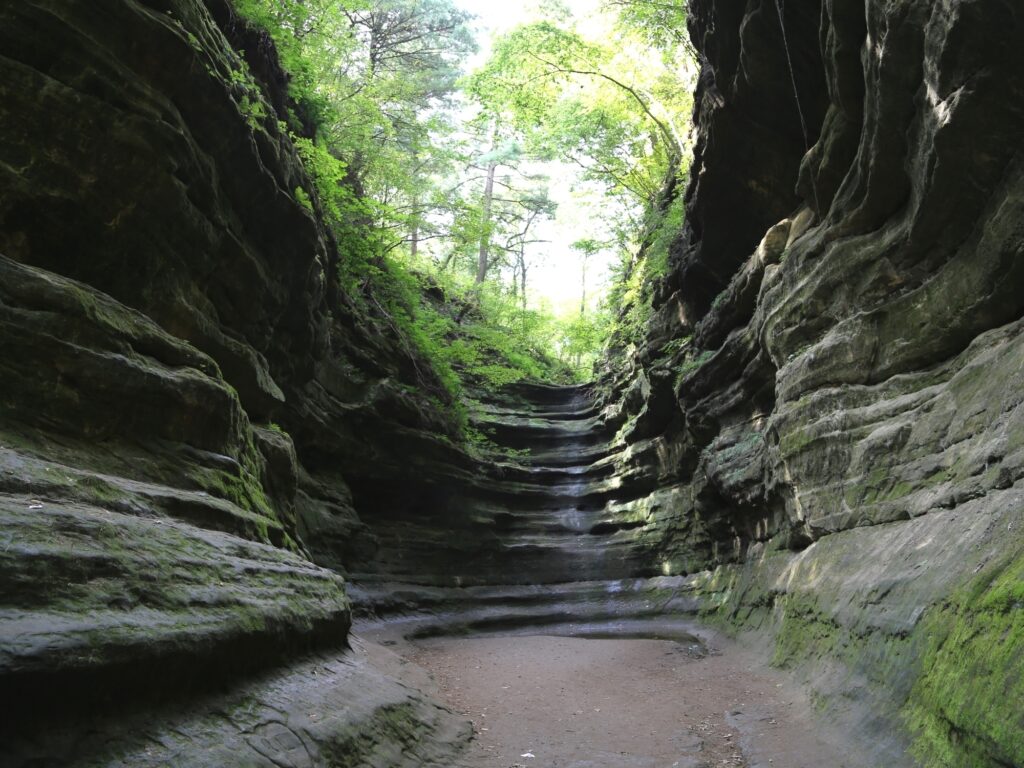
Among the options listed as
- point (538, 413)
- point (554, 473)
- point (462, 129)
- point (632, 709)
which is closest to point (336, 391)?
point (554, 473)

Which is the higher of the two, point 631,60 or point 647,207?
point 631,60

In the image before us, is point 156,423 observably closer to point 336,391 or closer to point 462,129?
point 336,391

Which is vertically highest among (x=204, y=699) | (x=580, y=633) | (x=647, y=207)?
(x=647, y=207)

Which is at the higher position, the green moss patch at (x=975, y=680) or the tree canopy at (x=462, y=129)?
the tree canopy at (x=462, y=129)

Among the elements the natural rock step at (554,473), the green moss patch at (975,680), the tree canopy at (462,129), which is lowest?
the green moss patch at (975,680)

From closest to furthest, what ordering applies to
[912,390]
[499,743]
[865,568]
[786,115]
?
[499,743] < [865,568] < [912,390] < [786,115]

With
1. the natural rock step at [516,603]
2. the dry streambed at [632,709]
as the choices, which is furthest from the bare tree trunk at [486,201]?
the dry streambed at [632,709]

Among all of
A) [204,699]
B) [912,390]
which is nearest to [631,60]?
[912,390]

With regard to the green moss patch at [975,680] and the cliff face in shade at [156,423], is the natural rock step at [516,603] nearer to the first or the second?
the cliff face in shade at [156,423]

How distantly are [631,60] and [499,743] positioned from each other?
23555 millimetres

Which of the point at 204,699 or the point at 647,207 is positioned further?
the point at 647,207

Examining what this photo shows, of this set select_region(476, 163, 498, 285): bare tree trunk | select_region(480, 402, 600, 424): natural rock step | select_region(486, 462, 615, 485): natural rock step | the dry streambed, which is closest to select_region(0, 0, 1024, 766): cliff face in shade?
the dry streambed

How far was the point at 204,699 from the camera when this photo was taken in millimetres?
4012

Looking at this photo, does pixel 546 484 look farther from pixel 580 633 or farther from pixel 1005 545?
pixel 1005 545
